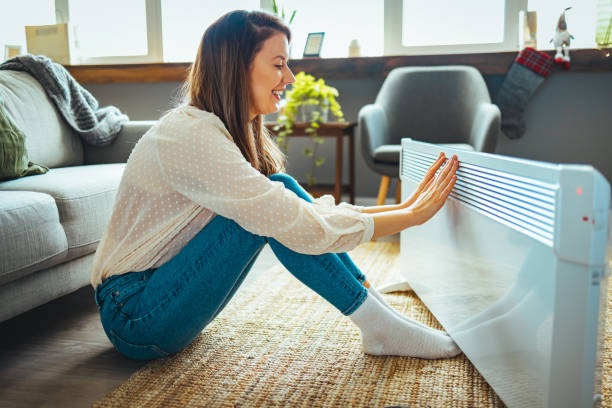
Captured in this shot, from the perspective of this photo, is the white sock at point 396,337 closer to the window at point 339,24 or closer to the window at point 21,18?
the window at point 339,24

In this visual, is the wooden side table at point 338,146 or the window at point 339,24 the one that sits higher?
the window at point 339,24

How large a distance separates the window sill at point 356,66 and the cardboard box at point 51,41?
13 centimetres

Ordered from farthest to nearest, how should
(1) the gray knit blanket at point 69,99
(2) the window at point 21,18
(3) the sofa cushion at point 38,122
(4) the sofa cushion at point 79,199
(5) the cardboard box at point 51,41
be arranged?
(2) the window at point 21,18, (5) the cardboard box at point 51,41, (1) the gray knit blanket at point 69,99, (3) the sofa cushion at point 38,122, (4) the sofa cushion at point 79,199

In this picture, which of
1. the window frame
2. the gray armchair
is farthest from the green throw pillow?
the window frame

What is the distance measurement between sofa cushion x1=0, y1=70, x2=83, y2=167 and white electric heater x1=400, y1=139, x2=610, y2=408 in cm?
154

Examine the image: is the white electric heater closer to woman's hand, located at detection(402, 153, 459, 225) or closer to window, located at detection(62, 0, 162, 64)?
woman's hand, located at detection(402, 153, 459, 225)

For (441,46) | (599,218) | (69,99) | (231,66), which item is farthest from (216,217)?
(441,46)

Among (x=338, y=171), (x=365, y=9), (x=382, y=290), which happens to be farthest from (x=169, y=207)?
(x=365, y=9)

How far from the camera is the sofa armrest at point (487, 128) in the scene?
236 cm

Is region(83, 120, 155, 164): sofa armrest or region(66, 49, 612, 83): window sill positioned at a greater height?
region(66, 49, 612, 83): window sill

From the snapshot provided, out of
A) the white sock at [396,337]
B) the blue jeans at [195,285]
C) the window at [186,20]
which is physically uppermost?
the window at [186,20]

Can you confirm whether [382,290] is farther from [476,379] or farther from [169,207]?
[169,207]

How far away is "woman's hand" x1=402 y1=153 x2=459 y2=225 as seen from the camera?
1000 mm

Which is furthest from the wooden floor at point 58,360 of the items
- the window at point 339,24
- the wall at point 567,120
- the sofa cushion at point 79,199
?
the window at point 339,24
